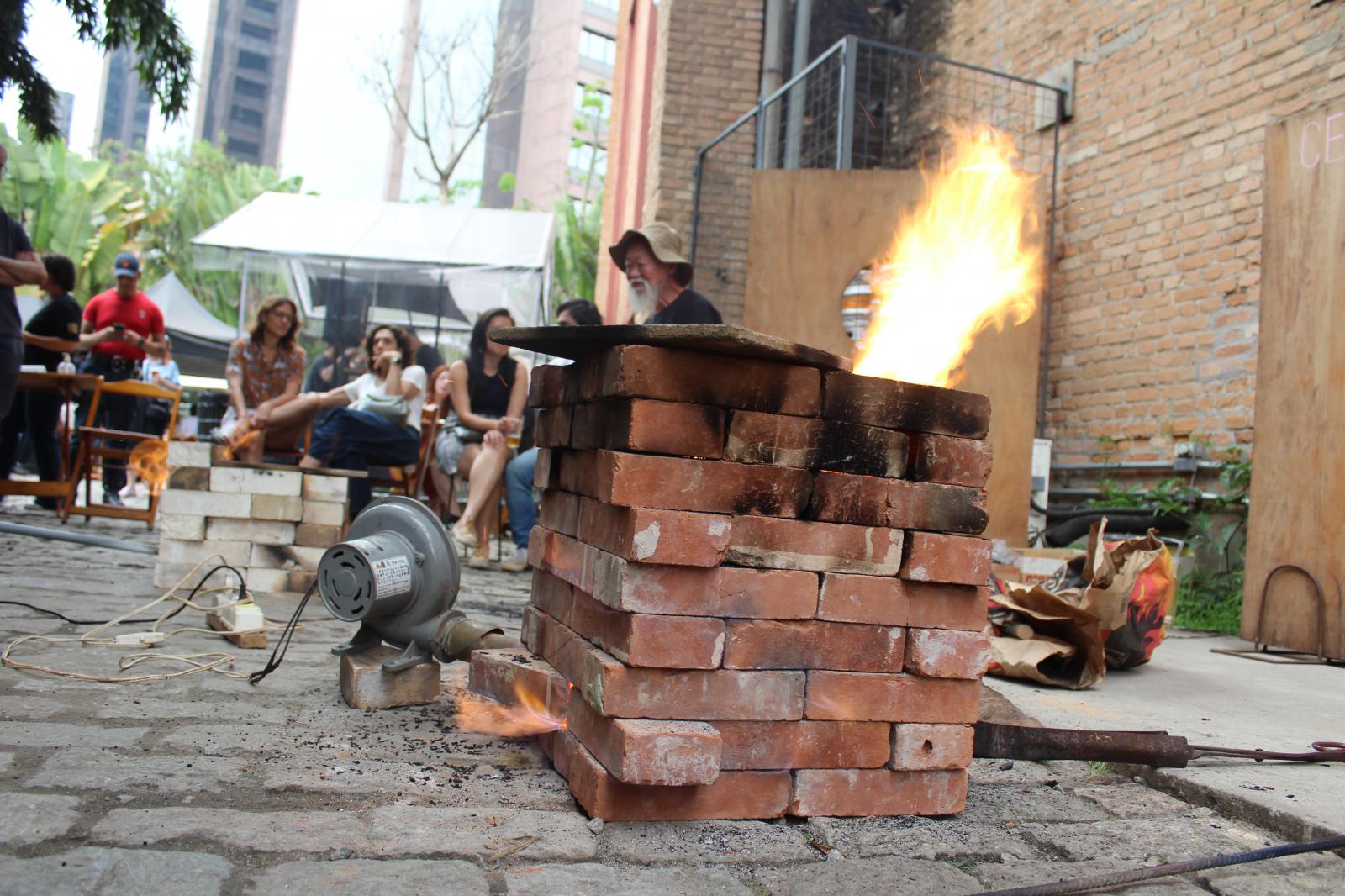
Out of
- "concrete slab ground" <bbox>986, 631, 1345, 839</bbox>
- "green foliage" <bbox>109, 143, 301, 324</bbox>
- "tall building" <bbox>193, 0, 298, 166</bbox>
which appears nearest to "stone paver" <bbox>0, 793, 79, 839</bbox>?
"concrete slab ground" <bbox>986, 631, 1345, 839</bbox>

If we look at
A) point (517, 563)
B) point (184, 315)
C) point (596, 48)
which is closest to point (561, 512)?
point (517, 563)

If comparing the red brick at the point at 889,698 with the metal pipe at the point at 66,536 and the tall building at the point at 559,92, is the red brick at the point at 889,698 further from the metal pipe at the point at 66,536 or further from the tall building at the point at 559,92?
the tall building at the point at 559,92

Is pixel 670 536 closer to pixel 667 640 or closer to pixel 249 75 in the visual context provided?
pixel 667 640

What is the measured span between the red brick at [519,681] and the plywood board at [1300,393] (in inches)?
152

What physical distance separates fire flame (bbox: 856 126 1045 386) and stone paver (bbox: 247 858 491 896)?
5.99 feet

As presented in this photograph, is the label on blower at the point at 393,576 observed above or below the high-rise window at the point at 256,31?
below

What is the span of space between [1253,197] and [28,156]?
29147mm

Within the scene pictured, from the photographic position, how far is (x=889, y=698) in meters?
2.23

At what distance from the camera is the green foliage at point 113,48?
6684 mm

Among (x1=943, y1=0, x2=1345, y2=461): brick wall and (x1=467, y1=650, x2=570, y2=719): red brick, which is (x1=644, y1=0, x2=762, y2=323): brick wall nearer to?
(x1=943, y1=0, x2=1345, y2=461): brick wall

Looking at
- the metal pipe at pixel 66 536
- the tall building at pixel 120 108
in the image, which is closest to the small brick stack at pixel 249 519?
the metal pipe at pixel 66 536

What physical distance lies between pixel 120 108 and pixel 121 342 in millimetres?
88507

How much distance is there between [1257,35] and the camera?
646 centimetres

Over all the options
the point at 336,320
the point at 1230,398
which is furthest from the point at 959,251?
the point at 336,320
